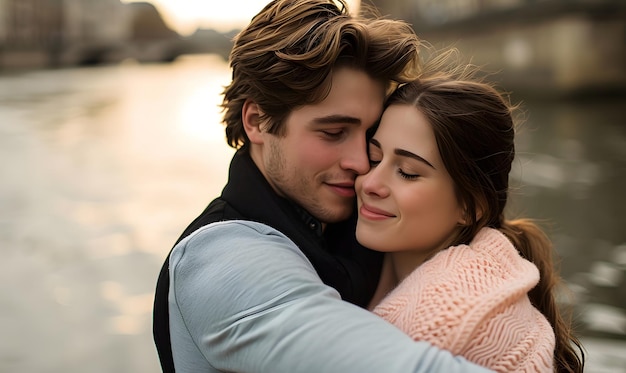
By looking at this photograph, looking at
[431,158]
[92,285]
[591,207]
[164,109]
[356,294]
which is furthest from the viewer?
Answer: [164,109]

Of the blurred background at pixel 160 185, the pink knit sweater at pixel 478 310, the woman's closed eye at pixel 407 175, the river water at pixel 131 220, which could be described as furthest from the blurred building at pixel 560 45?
the pink knit sweater at pixel 478 310

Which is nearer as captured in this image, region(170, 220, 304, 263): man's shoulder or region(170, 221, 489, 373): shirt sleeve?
region(170, 221, 489, 373): shirt sleeve

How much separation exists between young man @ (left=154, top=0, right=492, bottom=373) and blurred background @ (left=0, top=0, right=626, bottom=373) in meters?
0.80

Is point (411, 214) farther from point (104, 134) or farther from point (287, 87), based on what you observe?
point (104, 134)

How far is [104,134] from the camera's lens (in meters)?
15.0

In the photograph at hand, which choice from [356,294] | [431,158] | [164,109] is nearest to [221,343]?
[356,294]

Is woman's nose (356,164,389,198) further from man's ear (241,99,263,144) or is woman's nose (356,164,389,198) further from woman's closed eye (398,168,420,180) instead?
man's ear (241,99,263,144)

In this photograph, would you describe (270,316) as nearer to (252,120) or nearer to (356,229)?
(356,229)

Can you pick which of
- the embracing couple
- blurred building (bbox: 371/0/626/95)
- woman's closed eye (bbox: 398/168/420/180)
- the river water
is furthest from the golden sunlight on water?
blurred building (bbox: 371/0/626/95)

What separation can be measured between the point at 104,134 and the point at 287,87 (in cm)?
1349

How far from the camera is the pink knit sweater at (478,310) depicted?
157cm

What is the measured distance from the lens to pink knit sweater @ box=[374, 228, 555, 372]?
157 centimetres

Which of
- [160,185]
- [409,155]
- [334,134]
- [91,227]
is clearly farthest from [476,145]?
[160,185]

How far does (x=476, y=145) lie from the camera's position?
1888mm
